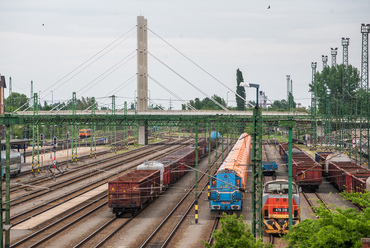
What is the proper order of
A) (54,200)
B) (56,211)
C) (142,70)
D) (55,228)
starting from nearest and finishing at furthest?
(55,228) → (56,211) → (54,200) → (142,70)

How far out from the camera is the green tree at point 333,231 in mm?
14155

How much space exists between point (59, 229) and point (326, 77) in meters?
111

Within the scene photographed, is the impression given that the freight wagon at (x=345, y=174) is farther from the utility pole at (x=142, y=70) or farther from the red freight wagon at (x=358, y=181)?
the utility pole at (x=142, y=70)

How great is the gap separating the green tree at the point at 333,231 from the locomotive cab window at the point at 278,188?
24.9 ft

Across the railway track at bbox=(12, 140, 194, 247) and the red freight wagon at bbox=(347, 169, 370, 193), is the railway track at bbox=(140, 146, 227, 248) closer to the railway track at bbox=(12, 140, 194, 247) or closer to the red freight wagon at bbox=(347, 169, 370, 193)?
the railway track at bbox=(12, 140, 194, 247)

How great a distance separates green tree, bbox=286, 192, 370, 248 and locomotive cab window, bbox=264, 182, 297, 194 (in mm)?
7583

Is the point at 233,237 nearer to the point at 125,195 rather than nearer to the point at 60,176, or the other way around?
the point at 125,195

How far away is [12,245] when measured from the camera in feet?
75.0

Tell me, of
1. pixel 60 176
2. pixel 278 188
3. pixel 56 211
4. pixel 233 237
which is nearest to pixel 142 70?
pixel 60 176

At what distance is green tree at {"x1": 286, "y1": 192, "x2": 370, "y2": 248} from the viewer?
14155 millimetres

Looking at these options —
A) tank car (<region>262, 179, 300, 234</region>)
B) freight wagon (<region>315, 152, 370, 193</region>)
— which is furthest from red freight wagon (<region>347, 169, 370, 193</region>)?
tank car (<region>262, 179, 300, 234</region>)

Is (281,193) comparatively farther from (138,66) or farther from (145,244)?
(138,66)

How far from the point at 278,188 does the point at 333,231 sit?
32.0 feet

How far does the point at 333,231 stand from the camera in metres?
14.3
